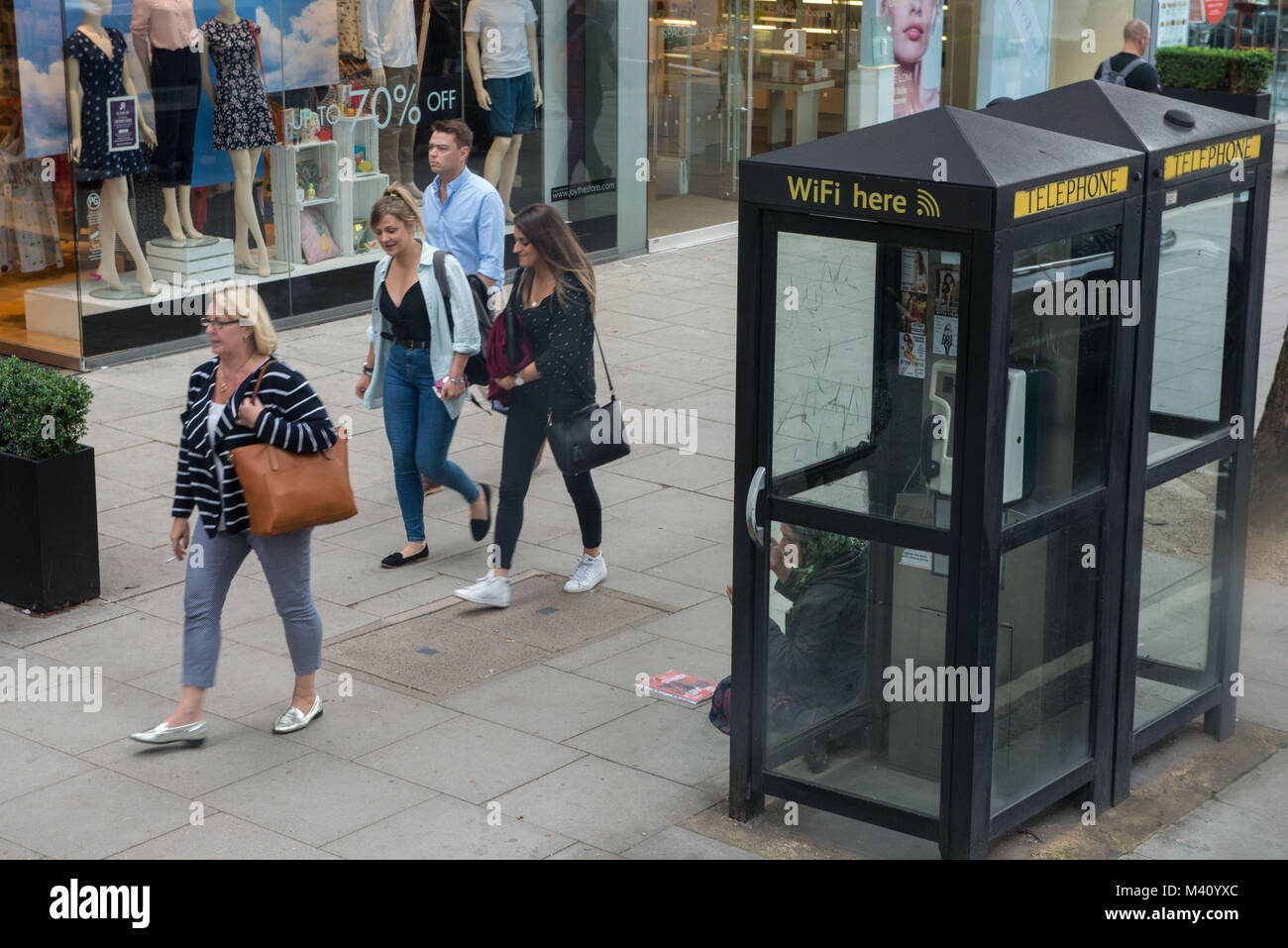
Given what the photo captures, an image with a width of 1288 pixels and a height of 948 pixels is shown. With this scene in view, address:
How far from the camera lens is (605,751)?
19.9 ft

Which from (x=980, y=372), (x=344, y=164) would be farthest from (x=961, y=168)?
(x=344, y=164)

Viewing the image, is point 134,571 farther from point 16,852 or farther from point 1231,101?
point 1231,101

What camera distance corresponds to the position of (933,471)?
511 cm

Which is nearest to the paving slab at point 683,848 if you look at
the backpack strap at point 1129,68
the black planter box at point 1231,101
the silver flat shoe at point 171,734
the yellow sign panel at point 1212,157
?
the silver flat shoe at point 171,734

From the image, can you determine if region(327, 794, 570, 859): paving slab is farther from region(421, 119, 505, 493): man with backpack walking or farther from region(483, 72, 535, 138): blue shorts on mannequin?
region(483, 72, 535, 138): blue shorts on mannequin

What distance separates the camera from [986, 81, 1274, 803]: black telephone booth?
5469 millimetres

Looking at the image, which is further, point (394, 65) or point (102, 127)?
point (394, 65)

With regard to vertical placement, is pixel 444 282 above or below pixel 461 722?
above

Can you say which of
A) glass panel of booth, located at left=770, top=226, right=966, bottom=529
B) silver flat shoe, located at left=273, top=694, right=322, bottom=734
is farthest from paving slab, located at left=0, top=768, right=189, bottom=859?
glass panel of booth, located at left=770, top=226, right=966, bottom=529

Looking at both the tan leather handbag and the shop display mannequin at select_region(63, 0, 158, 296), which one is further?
the shop display mannequin at select_region(63, 0, 158, 296)

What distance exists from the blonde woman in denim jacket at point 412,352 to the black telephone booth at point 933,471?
2732mm

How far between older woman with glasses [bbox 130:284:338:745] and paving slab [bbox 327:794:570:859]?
3.23ft

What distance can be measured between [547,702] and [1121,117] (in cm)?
307

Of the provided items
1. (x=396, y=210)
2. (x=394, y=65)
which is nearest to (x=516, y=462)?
(x=396, y=210)
